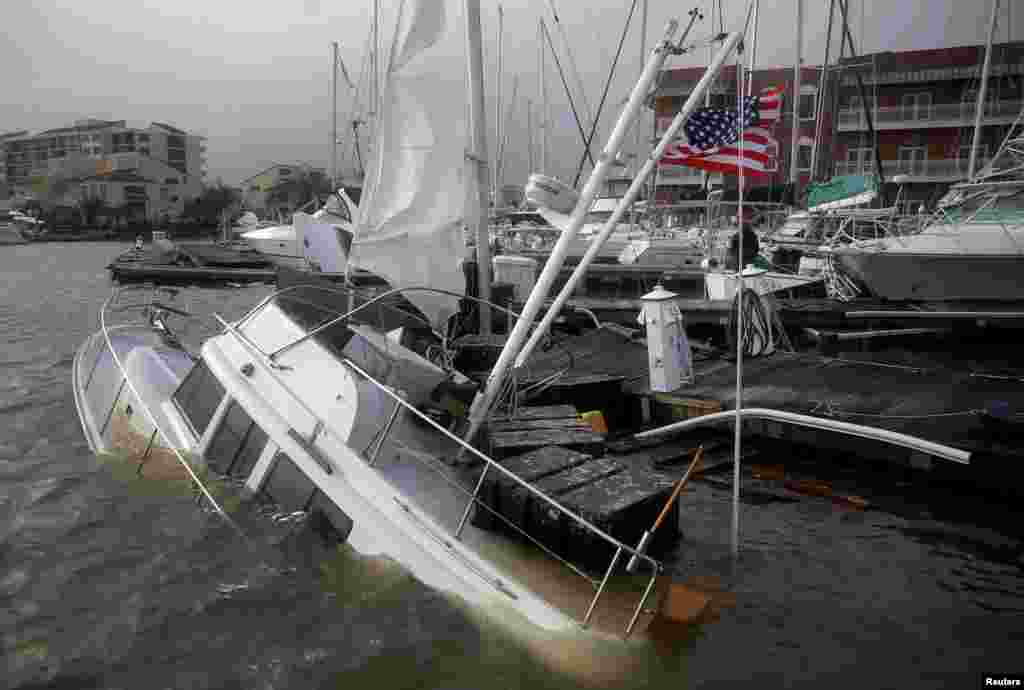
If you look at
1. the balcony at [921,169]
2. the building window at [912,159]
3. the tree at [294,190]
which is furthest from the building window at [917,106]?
the tree at [294,190]

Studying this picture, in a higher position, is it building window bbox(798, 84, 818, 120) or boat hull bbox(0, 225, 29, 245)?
building window bbox(798, 84, 818, 120)

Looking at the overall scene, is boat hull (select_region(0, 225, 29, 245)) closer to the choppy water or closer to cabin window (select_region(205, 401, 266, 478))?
the choppy water

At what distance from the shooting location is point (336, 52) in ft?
157

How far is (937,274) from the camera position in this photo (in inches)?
782

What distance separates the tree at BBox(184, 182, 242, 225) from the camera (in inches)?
4362

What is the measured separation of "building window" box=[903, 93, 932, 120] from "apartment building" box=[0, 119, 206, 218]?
105665 millimetres

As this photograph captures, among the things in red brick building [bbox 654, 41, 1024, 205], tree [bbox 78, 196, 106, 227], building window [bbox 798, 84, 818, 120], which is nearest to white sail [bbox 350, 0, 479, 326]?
red brick building [bbox 654, 41, 1024, 205]

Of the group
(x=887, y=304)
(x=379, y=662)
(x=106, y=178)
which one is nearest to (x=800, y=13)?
(x=887, y=304)

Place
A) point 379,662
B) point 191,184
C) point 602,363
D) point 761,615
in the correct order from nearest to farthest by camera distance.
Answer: point 379,662 → point 761,615 → point 602,363 → point 191,184

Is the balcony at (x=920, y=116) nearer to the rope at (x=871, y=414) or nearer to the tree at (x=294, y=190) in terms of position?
the rope at (x=871, y=414)

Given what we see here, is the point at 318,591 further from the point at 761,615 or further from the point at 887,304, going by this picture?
the point at 887,304

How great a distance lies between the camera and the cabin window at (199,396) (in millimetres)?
8508

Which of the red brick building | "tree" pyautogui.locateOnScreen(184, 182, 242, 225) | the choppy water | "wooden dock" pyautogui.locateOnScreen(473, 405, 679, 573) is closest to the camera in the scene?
the choppy water

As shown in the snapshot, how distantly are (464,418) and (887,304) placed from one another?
15217mm
